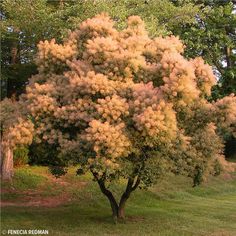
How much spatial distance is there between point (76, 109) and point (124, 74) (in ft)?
4.67

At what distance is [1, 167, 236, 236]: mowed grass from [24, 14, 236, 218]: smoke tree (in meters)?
1.50

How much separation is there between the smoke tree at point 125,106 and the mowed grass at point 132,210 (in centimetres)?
150

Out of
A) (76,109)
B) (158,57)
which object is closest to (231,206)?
(158,57)

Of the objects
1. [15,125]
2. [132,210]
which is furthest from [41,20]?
[132,210]

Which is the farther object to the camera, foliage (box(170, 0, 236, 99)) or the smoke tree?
foliage (box(170, 0, 236, 99))

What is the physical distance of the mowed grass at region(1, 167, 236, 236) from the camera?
1279 centimetres

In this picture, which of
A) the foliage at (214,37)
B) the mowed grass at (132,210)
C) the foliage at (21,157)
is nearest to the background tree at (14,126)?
the mowed grass at (132,210)

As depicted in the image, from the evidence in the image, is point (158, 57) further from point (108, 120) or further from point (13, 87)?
point (13, 87)

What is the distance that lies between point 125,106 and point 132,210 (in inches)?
235

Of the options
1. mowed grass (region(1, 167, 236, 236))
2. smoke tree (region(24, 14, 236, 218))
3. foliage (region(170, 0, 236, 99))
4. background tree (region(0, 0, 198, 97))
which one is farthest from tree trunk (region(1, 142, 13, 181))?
foliage (region(170, 0, 236, 99))

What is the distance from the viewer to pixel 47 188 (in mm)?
17750

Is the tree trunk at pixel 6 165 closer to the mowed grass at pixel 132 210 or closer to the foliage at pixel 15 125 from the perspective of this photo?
the mowed grass at pixel 132 210

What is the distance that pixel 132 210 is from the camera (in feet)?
51.9

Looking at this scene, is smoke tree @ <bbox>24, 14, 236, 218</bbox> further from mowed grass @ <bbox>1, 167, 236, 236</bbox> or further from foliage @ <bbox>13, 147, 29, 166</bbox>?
foliage @ <bbox>13, 147, 29, 166</bbox>
